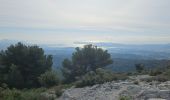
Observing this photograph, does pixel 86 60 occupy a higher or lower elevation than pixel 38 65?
higher

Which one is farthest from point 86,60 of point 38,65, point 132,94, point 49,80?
point 132,94

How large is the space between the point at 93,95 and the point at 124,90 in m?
1.92

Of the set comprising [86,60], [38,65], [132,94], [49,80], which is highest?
[132,94]

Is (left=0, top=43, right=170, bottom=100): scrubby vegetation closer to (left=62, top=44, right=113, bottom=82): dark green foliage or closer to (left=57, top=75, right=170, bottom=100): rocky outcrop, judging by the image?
(left=62, top=44, right=113, bottom=82): dark green foliage

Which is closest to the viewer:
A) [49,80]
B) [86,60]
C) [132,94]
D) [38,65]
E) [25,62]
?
[132,94]

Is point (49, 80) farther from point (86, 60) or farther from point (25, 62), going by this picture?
point (86, 60)

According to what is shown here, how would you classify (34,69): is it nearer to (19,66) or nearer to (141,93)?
(19,66)

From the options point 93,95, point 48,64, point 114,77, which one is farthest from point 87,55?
point 93,95

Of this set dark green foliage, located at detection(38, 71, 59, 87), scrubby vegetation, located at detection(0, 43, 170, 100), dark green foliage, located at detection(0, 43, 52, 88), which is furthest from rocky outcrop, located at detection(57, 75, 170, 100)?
dark green foliage, located at detection(0, 43, 52, 88)

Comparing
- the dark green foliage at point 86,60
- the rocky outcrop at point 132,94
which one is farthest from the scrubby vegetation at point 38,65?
the rocky outcrop at point 132,94

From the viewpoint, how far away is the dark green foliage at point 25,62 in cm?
4166

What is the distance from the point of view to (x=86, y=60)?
4672 centimetres

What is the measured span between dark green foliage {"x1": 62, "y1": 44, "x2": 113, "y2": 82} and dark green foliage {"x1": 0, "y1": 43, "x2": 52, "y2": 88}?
352 cm

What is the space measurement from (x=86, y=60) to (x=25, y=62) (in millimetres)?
8467
